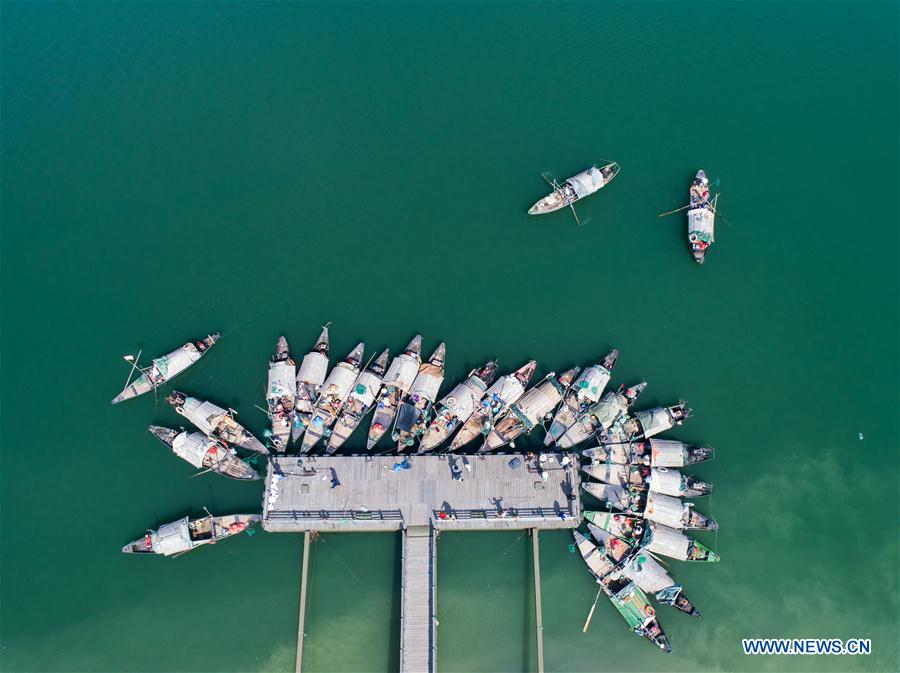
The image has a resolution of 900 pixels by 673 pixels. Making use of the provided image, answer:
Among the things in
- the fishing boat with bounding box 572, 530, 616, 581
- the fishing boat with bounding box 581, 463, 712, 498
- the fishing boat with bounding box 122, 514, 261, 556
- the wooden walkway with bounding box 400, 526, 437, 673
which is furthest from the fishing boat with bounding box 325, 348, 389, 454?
the fishing boat with bounding box 572, 530, 616, 581

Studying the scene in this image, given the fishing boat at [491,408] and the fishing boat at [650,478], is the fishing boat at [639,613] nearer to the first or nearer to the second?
the fishing boat at [650,478]

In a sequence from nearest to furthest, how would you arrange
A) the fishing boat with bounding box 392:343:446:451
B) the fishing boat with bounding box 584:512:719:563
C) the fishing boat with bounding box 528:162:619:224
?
1. the fishing boat with bounding box 584:512:719:563
2. the fishing boat with bounding box 392:343:446:451
3. the fishing boat with bounding box 528:162:619:224

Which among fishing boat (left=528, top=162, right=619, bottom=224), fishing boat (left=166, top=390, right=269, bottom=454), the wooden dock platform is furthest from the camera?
fishing boat (left=528, top=162, right=619, bottom=224)

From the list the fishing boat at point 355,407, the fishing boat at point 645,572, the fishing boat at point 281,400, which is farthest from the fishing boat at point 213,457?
the fishing boat at point 645,572

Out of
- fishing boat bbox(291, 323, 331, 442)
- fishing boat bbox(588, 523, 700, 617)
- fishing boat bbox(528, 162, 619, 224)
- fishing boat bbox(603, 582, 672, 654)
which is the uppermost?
fishing boat bbox(528, 162, 619, 224)

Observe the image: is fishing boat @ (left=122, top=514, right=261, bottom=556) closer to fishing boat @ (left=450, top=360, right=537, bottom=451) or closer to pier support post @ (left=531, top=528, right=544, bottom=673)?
fishing boat @ (left=450, top=360, right=537, bottom=451)

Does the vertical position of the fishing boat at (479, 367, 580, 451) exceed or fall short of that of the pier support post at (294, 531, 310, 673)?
it exceeds it

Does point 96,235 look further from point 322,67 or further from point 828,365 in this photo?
point 828,365

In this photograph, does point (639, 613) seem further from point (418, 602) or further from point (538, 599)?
point (418, 602)

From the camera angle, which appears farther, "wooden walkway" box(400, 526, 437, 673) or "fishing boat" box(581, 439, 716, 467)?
"fishing boat" box(581, 439, 716, 467)

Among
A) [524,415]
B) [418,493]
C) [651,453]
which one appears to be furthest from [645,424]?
[418,493]
